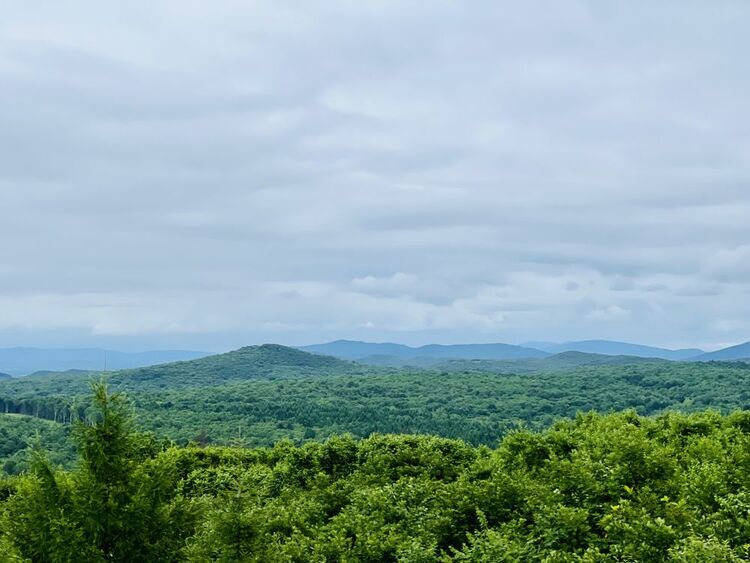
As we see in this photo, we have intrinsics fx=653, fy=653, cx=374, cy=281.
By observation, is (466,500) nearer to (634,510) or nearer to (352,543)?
(352,543)

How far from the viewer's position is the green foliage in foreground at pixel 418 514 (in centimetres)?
1611

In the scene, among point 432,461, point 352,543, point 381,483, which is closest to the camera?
point 352,543

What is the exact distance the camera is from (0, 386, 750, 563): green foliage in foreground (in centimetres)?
1611

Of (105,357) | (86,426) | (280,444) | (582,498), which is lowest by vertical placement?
(280,444)

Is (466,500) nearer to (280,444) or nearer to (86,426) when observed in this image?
(86,426)

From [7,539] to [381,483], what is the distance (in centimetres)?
1499

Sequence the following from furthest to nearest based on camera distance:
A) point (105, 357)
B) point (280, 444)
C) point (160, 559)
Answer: point (280, 444) → point (105, 357) → point (160, 559)

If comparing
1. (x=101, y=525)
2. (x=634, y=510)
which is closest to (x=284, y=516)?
(x=101, y=525)

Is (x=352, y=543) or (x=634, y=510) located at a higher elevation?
(x=634, y=510)

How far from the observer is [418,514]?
22656 mm

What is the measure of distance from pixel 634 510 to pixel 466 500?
6487mm

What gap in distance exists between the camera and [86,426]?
58.7ft

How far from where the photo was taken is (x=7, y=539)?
59.3ft

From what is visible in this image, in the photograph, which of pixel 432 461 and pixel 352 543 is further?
pixel 432 461
